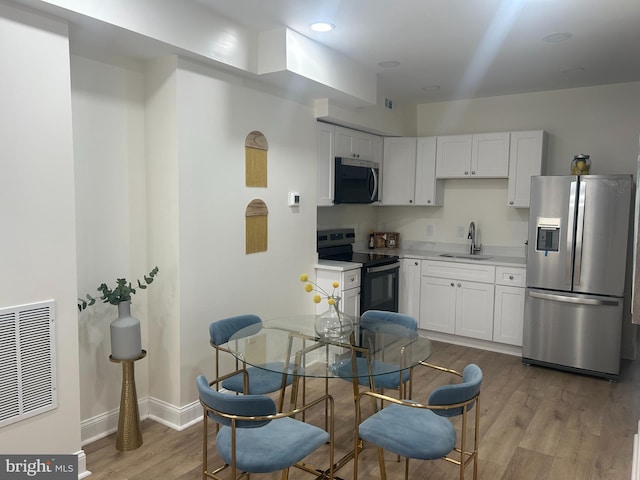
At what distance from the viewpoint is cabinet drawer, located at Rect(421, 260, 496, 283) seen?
15.4ft

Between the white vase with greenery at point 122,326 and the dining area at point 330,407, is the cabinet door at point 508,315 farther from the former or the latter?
the white vase with greenery at point 122,326

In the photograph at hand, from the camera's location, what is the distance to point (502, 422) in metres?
3.27

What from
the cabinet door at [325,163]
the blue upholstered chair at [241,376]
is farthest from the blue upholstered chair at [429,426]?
the cabinet door at [325,163]

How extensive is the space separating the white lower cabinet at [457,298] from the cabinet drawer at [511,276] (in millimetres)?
65

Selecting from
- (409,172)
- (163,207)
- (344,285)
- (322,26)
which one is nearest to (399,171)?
(409,172)

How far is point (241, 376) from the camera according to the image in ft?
9.36

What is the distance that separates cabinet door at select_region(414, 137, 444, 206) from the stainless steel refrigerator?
1263 mm

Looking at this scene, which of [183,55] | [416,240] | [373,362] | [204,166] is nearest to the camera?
[373,362]

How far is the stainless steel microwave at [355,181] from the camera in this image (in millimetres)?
4539

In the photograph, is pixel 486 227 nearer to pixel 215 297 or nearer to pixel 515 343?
pixel 515 343

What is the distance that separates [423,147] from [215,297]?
3107 mm

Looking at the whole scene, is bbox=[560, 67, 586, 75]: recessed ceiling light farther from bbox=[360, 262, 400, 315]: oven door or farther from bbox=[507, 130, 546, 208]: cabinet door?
bbox=[360, 262, 400, 315]: oven door

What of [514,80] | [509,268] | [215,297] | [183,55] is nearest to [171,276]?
[215,297]

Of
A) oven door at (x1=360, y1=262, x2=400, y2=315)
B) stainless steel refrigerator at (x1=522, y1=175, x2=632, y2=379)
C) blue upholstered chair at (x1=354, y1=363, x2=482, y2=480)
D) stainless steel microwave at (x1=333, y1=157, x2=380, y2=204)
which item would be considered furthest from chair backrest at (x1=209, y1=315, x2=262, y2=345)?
stainless steel refrigerator at (x1=522, y1=175, x2=632, y2=379)
